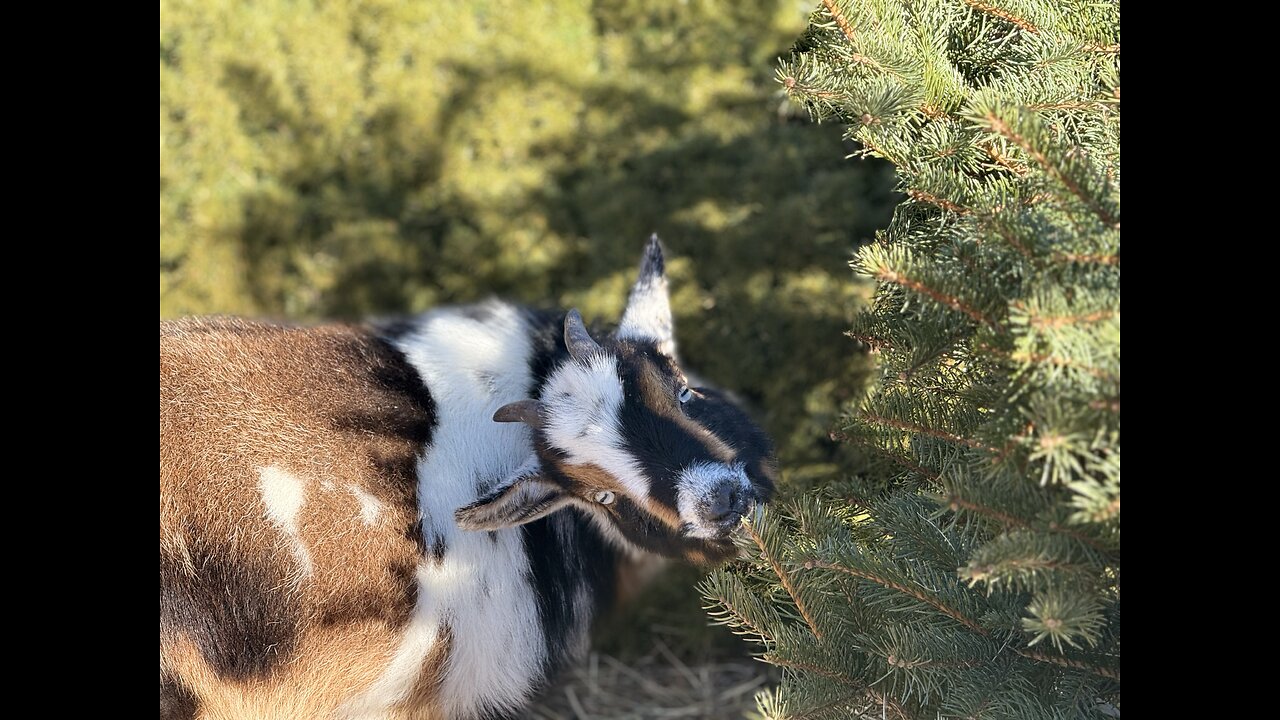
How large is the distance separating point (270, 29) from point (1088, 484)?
3.61 m

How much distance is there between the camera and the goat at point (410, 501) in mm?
2256

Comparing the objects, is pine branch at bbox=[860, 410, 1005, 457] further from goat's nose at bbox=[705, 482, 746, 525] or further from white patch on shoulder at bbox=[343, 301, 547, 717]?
white patch on shoulder at bbox=[343, 301, 547, 717]

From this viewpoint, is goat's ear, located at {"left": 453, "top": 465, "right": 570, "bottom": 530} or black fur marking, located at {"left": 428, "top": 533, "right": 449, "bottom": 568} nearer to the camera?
goat's ear, located at {"left": 453, "top": 465, "right": 570, "bottom": 530}

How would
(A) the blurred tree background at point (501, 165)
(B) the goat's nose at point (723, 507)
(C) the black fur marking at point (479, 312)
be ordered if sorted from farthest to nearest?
(A) the blurred tree background at point (501, 165) < (C) the black fur marking at point (479, 312) < (B) the goat's nose at point (723, 507)

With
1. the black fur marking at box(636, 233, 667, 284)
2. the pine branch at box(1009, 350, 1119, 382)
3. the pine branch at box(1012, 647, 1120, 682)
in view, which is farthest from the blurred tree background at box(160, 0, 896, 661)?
the pine branch at box(1009, 350, 1119, 382)

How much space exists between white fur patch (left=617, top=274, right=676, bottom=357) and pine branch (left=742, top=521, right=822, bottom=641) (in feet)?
2.43

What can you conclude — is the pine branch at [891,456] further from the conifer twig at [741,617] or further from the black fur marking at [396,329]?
the black fur marking at [396,329]

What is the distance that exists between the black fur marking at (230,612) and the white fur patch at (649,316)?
3.26 ft

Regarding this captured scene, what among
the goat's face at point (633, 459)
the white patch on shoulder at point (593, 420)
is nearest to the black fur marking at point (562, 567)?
the goat's face at point (633, 459)

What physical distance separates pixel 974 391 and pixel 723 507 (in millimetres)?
614

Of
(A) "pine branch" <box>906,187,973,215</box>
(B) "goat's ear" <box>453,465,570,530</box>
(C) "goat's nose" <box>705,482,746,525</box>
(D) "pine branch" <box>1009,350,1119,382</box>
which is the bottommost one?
(B) "goat's ear" <box>453,465,570,530</box>

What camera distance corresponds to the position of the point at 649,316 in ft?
8.55

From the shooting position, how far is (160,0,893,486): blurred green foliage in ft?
12.5
